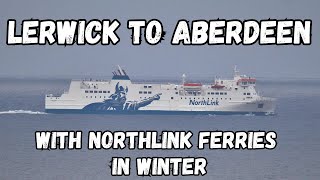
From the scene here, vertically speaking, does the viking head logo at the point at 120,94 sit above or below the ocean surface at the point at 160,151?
above

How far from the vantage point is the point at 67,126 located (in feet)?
53.6

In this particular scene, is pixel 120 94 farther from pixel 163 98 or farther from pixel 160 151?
pixel 160 151

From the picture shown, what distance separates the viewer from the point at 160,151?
12.4 meters

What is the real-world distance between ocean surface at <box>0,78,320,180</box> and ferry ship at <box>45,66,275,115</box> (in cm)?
22

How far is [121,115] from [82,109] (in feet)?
2.74

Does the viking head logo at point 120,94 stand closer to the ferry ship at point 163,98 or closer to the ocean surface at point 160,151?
the ferry ship at point 163,98

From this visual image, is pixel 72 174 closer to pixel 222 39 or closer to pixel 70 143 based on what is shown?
pixel 70 143

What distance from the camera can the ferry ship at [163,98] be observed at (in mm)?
16797

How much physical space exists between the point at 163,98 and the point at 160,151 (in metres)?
4.52

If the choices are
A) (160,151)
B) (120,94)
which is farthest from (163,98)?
(160,151)

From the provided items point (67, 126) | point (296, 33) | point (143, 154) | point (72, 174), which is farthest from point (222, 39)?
point (67, 126)

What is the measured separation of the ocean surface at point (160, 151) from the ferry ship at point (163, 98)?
0.22 metres

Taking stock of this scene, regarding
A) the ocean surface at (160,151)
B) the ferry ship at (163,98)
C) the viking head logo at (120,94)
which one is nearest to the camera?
the ocean surface at (160,151)

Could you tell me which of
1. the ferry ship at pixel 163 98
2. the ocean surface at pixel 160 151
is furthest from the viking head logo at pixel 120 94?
the ocean surface at pixel 160 151
